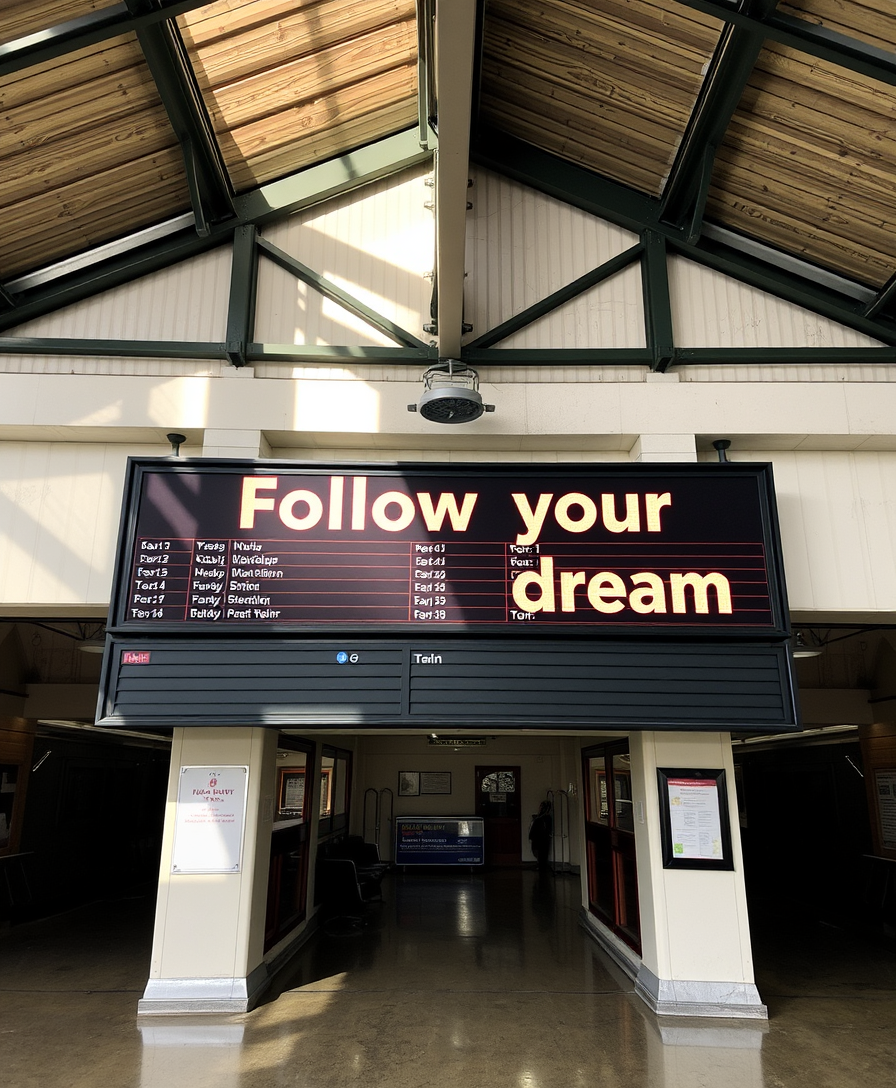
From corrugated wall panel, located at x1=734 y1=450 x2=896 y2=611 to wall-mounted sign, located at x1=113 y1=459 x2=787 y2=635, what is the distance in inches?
28.7

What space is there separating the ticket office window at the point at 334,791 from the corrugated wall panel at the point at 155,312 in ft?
14.7

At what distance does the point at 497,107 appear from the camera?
224 inches

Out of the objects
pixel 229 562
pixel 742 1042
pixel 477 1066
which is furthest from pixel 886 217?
pixel 477 1066

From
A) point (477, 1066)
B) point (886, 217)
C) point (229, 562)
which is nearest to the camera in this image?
point (477, 1066)

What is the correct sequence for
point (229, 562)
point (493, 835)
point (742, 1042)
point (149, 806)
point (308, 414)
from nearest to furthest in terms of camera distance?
point (742, 1042), point (229, 562), point (308, 414), point (149, 806), point (493, 835)

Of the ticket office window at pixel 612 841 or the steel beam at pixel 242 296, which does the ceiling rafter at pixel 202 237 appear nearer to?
the steel beam at pixel 242 296

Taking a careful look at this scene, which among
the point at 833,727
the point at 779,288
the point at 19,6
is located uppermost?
the point at 19,6

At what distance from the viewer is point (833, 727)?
30.2ft

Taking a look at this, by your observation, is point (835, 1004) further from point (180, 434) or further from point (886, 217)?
point (180, 434)

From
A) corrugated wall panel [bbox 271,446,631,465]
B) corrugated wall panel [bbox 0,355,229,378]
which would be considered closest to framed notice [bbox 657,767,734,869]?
corrugated wall panel [bbox 271,446,631,465]

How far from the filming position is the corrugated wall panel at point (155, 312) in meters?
5.57

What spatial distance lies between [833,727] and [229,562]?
784 centimetres

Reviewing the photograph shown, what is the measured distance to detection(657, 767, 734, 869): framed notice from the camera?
4.79 meters

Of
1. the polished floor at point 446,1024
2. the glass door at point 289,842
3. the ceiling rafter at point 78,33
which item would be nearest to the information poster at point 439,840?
the polished floor at point 446,1024
